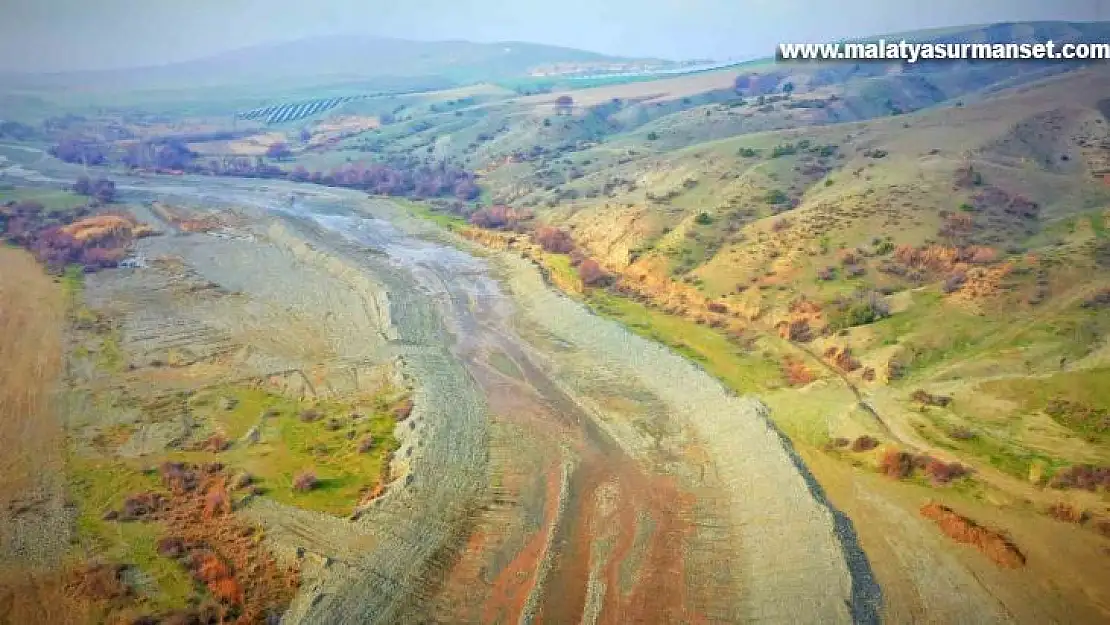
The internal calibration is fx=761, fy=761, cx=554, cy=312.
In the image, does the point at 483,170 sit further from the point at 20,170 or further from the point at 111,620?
the point at 111,620

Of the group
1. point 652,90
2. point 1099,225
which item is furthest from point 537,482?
point 652,90

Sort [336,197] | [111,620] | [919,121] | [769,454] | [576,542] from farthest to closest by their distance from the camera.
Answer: [336,197], [919,121], [769,454], [576,542], [111,620]

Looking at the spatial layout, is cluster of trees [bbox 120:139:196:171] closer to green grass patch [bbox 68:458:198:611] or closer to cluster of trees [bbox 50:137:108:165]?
cluster of trees [bbox 50:137:108:165]

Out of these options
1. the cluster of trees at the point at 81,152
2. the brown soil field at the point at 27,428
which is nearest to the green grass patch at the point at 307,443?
the brown soil field at the point at 27,428

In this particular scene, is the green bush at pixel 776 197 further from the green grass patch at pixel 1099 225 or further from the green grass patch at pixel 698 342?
the green grass patch at pixel 1099 225

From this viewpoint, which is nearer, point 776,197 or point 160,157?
point 776,197

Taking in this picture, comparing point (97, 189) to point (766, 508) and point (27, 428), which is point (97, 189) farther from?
point (766, 508)

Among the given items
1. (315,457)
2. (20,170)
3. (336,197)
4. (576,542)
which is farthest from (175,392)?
(20,170)

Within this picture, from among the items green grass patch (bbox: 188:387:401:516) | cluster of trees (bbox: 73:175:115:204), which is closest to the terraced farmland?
cluster of trees (bbox: 73:175:115:204)
